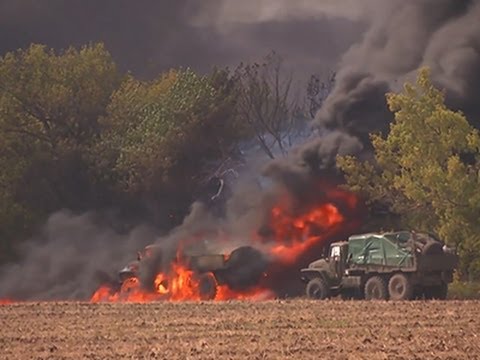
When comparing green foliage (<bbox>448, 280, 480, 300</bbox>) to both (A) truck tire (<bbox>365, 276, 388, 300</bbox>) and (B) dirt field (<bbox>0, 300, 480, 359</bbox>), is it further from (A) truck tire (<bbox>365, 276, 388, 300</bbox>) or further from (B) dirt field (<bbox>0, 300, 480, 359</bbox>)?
(B) dirt field (<bbox>0, 300, 480, 359</bbox>)

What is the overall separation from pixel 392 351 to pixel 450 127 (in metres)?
23.9

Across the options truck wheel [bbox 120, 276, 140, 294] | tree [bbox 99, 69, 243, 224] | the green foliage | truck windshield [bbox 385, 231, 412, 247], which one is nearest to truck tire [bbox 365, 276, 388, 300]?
truck windshield [bbox 385, 231, 412, 247]

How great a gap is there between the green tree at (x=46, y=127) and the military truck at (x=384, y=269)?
2402 centimetres

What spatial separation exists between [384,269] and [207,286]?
739 cm

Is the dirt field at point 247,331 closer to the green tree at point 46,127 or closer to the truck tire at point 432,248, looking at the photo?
the truck tire at point 432,248

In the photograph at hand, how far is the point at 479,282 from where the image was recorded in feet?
140

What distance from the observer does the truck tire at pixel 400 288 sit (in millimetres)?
35812

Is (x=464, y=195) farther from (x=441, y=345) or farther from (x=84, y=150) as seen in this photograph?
(x=84, y=150)

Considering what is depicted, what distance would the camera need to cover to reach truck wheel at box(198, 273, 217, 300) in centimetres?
4056

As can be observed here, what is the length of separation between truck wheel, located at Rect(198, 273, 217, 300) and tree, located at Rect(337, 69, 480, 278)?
24.2ft

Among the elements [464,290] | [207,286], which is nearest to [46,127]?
[207,286]

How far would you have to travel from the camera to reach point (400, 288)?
3606 cm

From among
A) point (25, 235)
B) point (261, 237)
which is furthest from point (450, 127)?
point (25, 235)

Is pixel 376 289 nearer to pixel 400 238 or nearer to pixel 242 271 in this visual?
pixel 400 238
